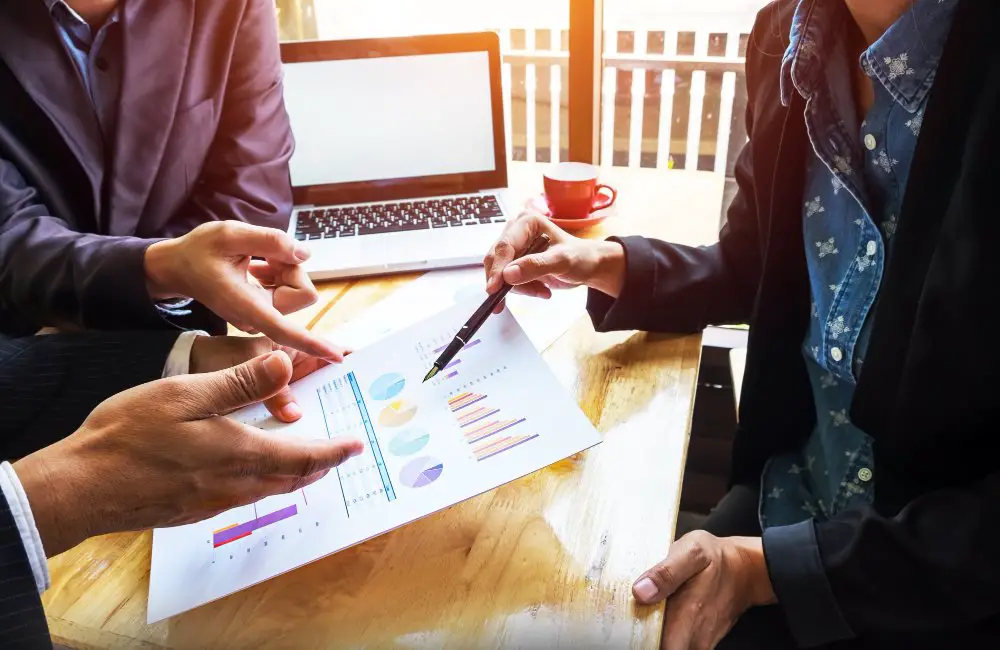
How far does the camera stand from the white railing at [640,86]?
8.61 ft

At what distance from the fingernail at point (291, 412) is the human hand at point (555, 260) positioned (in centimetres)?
29

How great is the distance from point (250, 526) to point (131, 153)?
688 mm

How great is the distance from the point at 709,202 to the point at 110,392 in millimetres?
1039

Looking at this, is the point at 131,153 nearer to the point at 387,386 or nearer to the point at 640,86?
the point at 387,386

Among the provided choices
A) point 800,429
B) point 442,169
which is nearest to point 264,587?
point 800,429

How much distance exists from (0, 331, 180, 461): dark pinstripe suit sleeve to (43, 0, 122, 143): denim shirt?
39 centimetres

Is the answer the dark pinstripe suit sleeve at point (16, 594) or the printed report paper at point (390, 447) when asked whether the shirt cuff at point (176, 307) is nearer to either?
the printed report paper at point (390, 447)

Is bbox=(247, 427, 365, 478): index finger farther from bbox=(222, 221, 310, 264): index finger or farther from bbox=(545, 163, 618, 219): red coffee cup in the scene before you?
bbox=(545, 163, 618, 219): red coffee cup

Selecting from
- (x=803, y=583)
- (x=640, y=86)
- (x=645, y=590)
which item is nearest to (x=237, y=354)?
(x=645, y=590)

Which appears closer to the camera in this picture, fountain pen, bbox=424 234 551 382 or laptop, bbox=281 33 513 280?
fountain pen, bbox=424 234 551 382

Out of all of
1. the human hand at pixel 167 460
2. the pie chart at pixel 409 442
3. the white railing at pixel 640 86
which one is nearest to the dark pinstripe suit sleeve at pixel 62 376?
the human hand at pixel 167 460

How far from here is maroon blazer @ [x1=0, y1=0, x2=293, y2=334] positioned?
89cm

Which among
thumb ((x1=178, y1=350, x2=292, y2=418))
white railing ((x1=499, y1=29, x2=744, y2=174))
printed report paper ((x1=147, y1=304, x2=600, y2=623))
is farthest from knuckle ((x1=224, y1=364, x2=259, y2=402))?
white railing ((x1=499, y1=29, x2=744, y2=174))

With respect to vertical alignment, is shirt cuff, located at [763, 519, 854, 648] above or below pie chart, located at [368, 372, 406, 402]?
below
